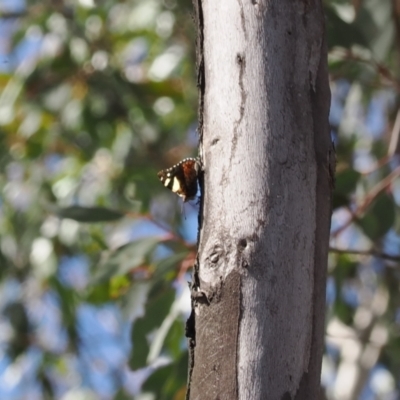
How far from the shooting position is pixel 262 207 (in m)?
0.69

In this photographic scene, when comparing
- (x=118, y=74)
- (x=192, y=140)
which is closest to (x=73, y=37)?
(x=118, y=74)

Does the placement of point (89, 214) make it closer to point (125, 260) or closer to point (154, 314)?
point (125, 260)

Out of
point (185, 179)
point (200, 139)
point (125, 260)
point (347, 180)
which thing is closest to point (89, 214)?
point (125, 260)

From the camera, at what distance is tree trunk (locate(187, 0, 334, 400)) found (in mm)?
678

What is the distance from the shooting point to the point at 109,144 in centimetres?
272

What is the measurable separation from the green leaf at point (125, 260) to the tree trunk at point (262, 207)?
0.93m

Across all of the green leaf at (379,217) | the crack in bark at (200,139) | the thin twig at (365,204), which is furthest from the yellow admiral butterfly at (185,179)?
the green leaf at (379,217)

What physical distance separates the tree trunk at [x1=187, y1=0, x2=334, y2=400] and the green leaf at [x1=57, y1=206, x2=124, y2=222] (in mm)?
942

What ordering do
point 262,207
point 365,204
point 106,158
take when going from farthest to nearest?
1. point 106,158
2. point 365,204
3. point 262,207

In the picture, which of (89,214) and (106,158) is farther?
(106,158)

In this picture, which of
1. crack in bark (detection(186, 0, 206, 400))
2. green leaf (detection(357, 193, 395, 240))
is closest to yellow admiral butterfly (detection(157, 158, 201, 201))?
crack in bark (detection(186, 0, 206, 400))

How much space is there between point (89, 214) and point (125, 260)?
0.11m

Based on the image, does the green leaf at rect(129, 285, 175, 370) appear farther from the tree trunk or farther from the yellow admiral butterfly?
the tree trunk

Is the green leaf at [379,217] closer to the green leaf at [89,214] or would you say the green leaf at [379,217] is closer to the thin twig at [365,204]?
the thin twig at [365,204]
